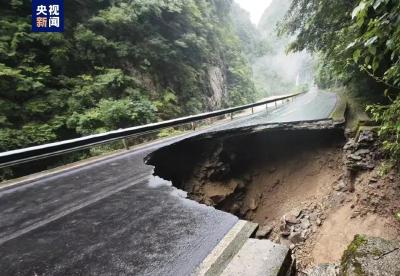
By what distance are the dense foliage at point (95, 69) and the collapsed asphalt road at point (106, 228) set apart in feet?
18.9

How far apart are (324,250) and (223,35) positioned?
3115 centimetres

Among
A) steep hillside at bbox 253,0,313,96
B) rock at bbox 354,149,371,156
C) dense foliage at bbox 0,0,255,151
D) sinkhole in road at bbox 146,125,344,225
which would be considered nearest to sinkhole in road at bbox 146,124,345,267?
sinkhole in road at bbox 146,125,344,225

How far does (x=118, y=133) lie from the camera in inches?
279

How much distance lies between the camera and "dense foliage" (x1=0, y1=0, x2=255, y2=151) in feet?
32.8

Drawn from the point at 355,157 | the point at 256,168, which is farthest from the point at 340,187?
the point at 256,168

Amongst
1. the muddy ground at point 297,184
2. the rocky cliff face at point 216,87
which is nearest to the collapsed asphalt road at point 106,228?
the muddy ground at point 297,184

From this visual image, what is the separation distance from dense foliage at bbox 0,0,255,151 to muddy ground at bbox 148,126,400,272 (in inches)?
191

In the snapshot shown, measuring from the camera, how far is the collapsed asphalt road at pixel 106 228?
2.45m

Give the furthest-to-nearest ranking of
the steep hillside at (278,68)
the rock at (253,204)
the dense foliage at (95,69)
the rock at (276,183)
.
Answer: the steep hillside at (278,68) < the dense foliage at (95,69) < the rock at (276,183) < the rock at (253,204)

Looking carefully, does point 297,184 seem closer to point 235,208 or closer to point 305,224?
point 305,224

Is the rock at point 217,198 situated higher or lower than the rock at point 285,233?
higher

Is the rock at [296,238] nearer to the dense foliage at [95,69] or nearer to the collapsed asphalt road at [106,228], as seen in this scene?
the collapsed asphalt road at [106,228]

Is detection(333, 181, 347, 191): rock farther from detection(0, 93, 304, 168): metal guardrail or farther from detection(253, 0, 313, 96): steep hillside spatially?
detection(253, 0, 313, 96): steep hillside

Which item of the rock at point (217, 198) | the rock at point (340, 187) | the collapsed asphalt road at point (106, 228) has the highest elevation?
the collapsed asphalt road at point (106, 228)
